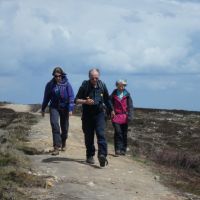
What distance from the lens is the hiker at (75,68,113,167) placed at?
1602 centimetres

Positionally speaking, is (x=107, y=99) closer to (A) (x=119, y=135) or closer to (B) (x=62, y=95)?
(B) (x=62, y=95)

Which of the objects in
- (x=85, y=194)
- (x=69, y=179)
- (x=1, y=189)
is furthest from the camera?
(x=69, y=179)

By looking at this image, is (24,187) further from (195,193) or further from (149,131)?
(149,131)

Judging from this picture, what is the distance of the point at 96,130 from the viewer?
16.2m

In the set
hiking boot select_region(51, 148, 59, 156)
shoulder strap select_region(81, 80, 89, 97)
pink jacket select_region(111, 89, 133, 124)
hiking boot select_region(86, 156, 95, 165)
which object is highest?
shoulder strap select_region(81, 80, 89, 97)

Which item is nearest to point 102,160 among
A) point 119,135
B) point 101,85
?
point 101,85

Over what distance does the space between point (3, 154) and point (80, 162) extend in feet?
6.50

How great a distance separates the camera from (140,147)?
78.3 ft

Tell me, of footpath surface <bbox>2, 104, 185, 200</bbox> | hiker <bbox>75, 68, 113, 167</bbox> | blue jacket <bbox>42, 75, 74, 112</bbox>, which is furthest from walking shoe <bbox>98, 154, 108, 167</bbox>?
blue jacket <bbox>42, 75, 74, 112</bbox>

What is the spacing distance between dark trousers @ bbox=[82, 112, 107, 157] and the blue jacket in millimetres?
1404

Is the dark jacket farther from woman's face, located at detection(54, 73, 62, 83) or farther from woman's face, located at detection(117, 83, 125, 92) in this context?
woman's face, located at detection(117, 83, 125, 92)

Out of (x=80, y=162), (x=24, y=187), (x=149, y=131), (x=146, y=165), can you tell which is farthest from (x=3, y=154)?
(x=149, y=131)

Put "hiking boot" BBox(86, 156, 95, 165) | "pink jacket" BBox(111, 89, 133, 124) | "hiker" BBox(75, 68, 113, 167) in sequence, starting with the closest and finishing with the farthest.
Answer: "hiker" BBox(75, 68, 113, 167) < "hiking boot" BBox(86, 156, 95, 165) < "pink jacket" BBox(111, 89, 133, 124)

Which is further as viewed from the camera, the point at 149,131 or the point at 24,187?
the point at 149,131
